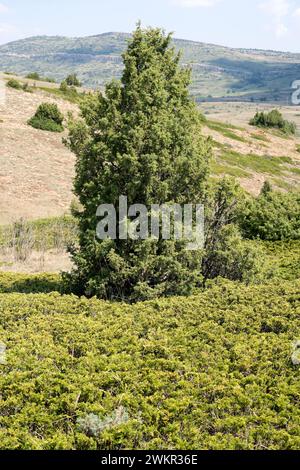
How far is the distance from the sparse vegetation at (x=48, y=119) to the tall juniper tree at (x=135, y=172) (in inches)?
988

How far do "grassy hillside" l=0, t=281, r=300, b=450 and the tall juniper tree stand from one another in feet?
5.49

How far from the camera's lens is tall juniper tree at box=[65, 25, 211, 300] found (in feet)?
34.9

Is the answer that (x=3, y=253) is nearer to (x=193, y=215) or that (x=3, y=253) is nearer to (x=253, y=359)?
(x=193, y=215)

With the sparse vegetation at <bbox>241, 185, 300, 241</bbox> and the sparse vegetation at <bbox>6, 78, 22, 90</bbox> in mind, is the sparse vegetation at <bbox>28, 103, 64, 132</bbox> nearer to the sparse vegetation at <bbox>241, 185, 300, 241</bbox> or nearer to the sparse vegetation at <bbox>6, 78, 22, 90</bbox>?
the sparse vegetation at <bbox>6, 78, 22, 90</bbox>

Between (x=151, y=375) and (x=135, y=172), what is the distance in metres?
5.39

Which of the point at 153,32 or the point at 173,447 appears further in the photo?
the point at 153,32

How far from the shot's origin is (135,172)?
10820 mm

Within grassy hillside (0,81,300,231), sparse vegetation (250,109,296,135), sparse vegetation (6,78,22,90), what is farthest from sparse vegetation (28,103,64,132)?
sparse vegetation (250,109,296,135)

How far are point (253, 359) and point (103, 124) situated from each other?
6042 millimetres

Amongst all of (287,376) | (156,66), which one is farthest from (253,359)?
(156,66)

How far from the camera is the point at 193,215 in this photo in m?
11.6

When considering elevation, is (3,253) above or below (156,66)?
below
